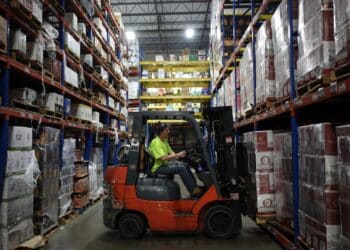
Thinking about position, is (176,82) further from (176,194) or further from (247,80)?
(176,194)

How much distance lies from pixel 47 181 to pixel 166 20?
17.5 metres

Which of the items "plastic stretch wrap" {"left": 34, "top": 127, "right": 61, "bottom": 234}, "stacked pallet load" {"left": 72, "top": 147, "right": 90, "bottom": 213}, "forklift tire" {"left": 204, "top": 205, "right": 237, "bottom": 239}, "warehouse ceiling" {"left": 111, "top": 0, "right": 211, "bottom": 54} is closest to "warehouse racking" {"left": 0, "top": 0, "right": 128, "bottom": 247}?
"plastic stretch wrap" {"left": 34, "top": 127, "right": 61, "bottom": 234}

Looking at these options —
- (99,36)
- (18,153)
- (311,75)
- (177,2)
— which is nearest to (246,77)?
(311,75)

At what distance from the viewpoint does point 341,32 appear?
293 centimetres

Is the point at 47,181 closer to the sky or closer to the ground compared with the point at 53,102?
closer to the ground

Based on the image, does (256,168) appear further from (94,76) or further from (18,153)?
(94,76)

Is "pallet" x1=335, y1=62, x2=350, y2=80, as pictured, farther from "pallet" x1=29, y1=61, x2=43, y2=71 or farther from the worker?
"pallet" x1=29, y1=61, x2=43, y2=71

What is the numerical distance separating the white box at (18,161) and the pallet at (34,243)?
964 millimetres

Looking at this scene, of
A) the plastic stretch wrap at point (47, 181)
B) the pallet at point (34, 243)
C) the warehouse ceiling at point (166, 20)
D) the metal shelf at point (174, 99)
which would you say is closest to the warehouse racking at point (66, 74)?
the plastic stretch wrap at point (47, 181)

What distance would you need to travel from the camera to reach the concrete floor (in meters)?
5.07

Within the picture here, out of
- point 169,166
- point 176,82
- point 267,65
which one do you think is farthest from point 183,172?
point 176,82

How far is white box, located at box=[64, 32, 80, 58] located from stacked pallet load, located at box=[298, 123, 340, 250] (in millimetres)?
5076

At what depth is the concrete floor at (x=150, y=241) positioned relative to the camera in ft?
16.6

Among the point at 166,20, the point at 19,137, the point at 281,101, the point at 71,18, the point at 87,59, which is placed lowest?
the point at 19,137
